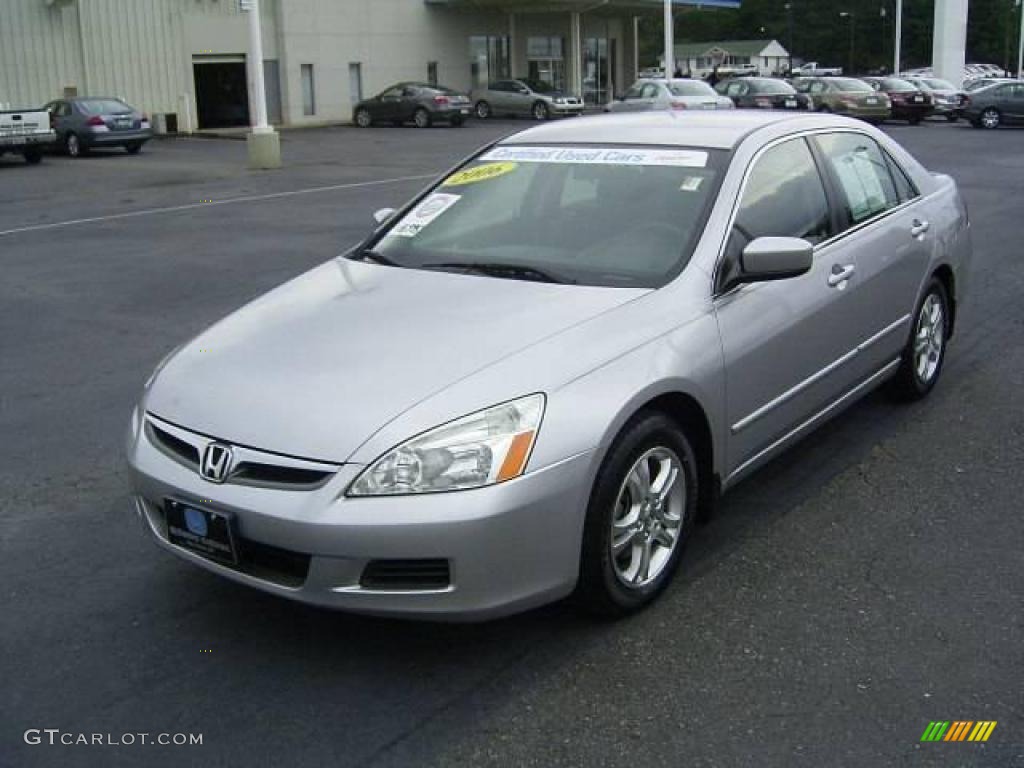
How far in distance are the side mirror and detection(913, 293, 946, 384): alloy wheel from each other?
196 cm

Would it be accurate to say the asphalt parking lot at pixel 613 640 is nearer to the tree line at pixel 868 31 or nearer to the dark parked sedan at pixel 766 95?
the dark parked sedan at pixel 766 95

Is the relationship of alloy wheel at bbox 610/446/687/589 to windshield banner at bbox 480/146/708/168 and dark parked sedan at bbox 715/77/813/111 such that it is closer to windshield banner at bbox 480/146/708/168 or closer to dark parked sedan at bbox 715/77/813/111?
windshield banner at bbox 480/146/708/168

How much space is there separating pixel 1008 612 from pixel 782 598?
0.73 metres

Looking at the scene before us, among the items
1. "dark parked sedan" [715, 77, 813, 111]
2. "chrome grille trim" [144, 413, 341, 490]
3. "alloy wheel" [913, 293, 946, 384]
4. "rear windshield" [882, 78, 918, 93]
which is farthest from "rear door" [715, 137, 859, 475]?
"rear windshield" [882, 78, 918, 93]

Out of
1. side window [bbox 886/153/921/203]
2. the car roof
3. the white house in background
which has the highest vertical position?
the white house in background

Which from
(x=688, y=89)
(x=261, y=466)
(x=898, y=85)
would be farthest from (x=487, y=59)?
(x=261, y=466)

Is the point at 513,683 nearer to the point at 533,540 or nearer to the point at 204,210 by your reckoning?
the point at 533,540

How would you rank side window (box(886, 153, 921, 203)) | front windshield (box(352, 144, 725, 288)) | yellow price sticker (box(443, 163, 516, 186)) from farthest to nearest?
side window (box(886, 153, 921, 203)) < yellow price sticker (box(443, 163, 516, 186)) < front windshield (box(352, 144, 725, 288))

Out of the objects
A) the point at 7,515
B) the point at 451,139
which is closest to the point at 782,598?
the point at 7,515

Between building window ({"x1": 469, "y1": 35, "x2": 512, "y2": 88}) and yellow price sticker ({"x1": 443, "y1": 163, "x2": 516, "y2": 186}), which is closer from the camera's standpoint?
yellow price sticker ({"x1": 443, "y1": 163, "x2": 516, "y2": 186})

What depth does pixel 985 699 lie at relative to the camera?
3.35 meters

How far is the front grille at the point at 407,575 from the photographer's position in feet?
10.8

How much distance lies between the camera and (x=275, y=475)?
3389 millimetres

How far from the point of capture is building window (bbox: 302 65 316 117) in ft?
132
